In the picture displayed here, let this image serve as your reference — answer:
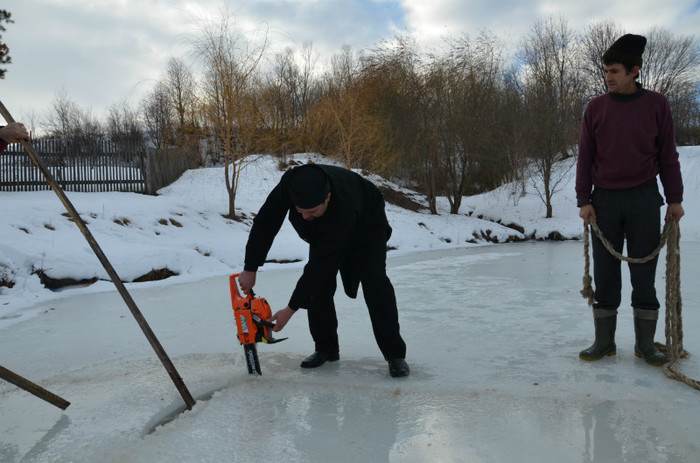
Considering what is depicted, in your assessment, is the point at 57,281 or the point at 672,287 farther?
the point at 57,281

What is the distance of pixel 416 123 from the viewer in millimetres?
17797

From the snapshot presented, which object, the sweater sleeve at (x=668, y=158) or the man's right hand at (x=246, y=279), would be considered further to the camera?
the sweater sleeve at (x=668, y=158)

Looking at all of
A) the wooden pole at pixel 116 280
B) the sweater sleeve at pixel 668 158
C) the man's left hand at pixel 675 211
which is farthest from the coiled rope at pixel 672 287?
the wooden pole at pixel 116 280

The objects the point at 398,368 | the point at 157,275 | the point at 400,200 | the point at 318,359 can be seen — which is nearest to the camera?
the point at 398,368

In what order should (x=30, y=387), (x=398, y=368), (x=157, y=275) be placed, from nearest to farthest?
(x=30, y=387) < (x=398, y=368) < (x=157, y=275)

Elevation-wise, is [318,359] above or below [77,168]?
below

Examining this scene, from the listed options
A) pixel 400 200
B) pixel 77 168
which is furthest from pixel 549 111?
pixel 77 168

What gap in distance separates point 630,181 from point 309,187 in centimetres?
181

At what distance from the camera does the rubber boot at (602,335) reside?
3062mm

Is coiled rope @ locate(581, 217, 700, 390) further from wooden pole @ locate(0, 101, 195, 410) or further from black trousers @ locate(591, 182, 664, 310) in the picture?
wooden pole @ locate(0, 101, 195, 410)

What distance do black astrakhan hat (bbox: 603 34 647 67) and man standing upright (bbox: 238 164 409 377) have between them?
1495 millimetres

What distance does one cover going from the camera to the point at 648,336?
117 inches

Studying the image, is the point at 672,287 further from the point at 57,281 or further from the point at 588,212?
the point at 57,281

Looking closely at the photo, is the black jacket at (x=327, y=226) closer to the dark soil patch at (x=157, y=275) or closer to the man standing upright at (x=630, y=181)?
the man standing upright at (x=630, y=181)
